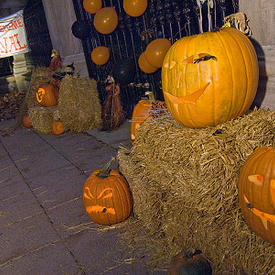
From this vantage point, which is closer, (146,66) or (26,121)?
(146,66)

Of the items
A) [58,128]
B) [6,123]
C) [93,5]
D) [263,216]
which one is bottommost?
[6,123]

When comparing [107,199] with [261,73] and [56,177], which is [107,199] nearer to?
[56,177]

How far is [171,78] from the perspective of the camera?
2627mm

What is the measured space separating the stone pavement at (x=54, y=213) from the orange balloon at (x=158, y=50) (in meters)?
1.49

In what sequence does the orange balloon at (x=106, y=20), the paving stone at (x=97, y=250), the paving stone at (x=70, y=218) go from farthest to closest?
the orange balloon at (x=106, y=20) < the paving stone at (x=70, y=218) < the paving stone at (x=97, y=250)

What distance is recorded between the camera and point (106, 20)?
20.5ft

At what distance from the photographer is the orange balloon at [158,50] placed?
16.7ft

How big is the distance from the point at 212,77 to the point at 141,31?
3.87 meters

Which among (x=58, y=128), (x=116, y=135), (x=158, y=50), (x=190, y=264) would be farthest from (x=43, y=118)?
(x=190, y=264)

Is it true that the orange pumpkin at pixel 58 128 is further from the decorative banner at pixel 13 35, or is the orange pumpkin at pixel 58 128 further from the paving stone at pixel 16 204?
the decorative banner at pixel 13 35

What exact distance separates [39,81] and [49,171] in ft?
13.4

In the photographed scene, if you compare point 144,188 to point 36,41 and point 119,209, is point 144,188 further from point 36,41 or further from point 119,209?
point 36,41

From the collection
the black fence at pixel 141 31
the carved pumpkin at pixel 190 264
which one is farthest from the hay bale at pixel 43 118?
the carved pumpkin at pixel 190 264

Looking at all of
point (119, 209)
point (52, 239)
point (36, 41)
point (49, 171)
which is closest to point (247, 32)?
point (119, 209)
